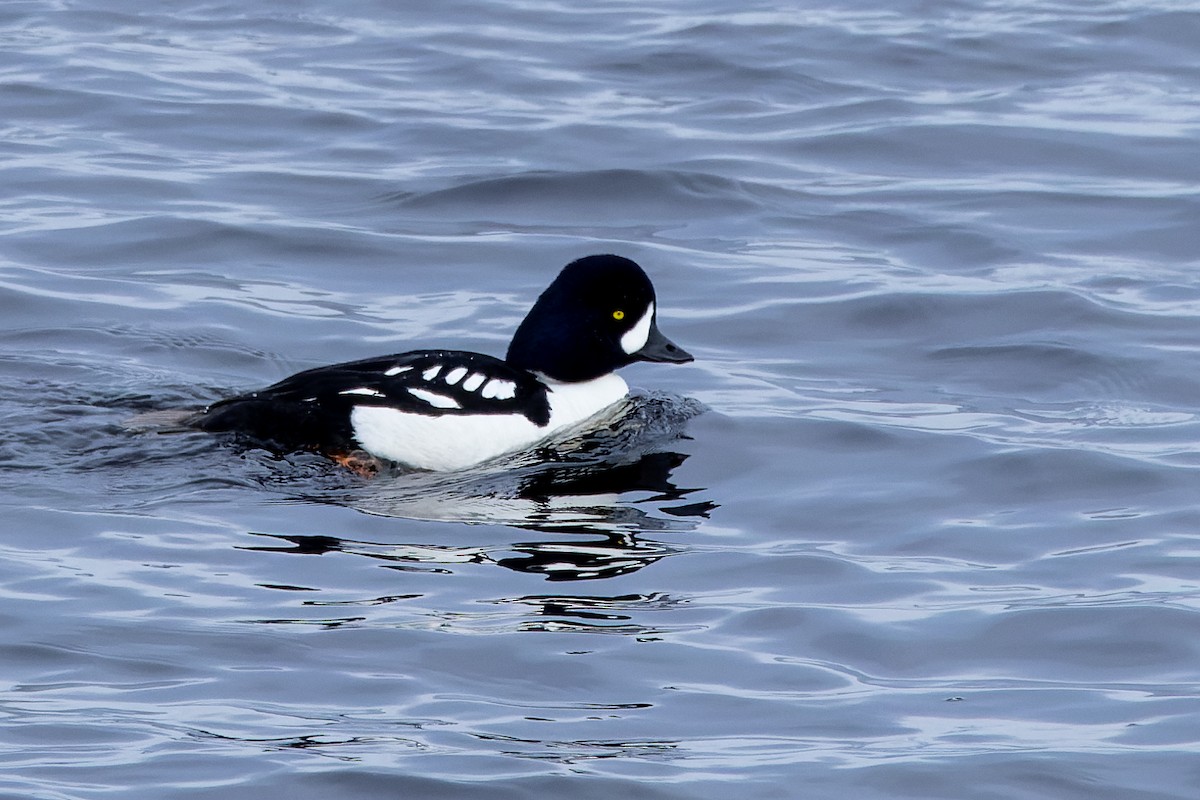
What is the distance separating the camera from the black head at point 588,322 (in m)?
10.0

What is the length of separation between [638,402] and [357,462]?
6.61ft

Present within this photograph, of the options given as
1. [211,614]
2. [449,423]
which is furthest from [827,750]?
[449,423]

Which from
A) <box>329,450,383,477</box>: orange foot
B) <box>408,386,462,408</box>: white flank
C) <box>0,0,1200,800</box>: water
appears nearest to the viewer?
<box>0,0,1200,800</box>: water

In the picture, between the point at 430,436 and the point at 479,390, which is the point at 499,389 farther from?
the point at 430,436

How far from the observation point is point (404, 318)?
38.3 feet

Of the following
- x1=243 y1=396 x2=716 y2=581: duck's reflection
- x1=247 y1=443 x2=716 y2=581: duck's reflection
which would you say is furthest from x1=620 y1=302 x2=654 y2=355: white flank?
x1=247 y1=443 x2=716 y2=581: duck's reflection

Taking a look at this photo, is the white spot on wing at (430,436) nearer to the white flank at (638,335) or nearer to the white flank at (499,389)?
the white flank at (499,389)

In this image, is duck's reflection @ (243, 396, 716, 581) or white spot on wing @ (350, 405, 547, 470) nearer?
duck's reflection @ (243, 396, 716, 581)

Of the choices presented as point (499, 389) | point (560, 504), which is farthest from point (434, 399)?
point (560, 504)

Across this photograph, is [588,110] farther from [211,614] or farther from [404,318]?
[211,614]

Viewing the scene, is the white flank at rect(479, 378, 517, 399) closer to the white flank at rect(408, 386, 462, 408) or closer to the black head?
the white flank at rect(408, 386, 462, 408)

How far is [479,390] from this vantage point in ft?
30.9

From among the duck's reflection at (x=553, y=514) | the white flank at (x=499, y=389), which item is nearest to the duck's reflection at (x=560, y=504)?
the duck's reflection at (x=553, y=514)

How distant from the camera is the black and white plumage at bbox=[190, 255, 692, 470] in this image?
9062 mm
